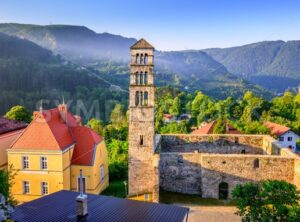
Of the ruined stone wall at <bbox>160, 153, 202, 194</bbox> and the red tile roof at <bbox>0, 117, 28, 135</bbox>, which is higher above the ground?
the red tile roof at <bbox>0, 117, 28, 135</bbox>

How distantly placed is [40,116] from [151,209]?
12377 mm

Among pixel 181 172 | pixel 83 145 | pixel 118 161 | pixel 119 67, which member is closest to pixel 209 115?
pixel 118 161

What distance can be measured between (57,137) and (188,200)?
949 cm

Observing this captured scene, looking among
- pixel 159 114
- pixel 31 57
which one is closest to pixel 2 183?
pixel 159 114

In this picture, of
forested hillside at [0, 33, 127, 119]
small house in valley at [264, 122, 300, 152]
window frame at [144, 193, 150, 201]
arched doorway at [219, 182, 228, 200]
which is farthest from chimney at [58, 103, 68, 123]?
forested hillside at [0, 33, 127, 119]

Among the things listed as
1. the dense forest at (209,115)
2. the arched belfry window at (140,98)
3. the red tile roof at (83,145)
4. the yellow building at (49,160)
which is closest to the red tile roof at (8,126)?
the yellow building at (49,160)

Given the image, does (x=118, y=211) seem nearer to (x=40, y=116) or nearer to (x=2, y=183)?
(x=2, y=183)

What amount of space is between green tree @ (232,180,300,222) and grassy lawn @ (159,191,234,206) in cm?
849

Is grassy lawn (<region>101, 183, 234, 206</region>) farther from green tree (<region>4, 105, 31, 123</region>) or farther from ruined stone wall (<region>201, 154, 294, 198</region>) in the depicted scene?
green tree (<region>4, 105, 31, 123</region>)

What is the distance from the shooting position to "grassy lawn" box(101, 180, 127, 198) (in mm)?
21766

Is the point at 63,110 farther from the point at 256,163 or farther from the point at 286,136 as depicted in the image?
the point at 286,136

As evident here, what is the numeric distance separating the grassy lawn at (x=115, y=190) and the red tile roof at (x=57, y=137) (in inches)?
123

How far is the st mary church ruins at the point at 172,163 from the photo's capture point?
19500 mm

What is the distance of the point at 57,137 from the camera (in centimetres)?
2031
